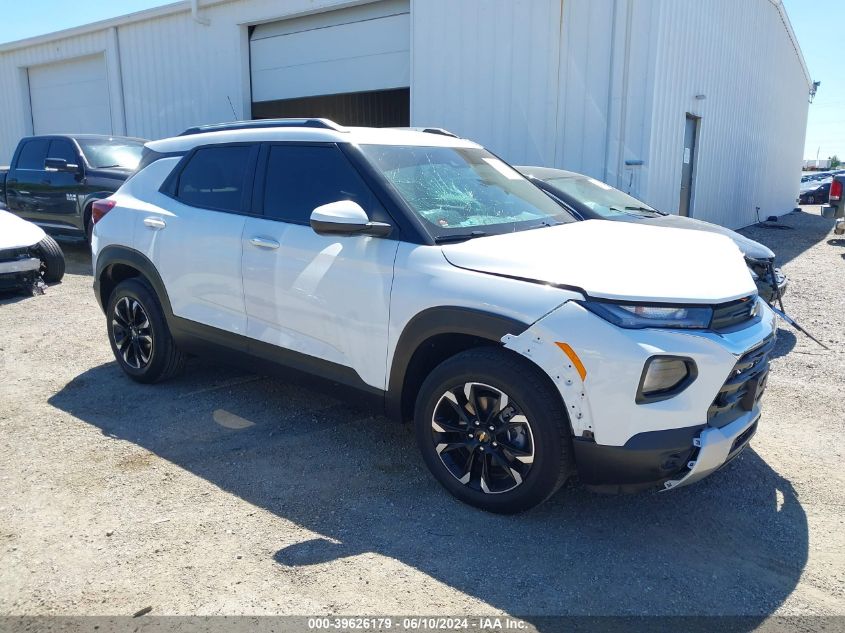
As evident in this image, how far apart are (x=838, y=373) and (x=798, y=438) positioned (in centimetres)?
157

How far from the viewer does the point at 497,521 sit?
3197mm

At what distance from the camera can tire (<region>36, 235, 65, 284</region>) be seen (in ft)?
27.4

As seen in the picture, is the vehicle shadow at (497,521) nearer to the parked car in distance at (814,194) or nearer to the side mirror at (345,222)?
the side mirror at (345,222)

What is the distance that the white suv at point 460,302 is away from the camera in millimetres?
2814

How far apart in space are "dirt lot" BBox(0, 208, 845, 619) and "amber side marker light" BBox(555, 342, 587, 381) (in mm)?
819

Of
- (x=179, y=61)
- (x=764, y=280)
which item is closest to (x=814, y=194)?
(x=179, y=61)

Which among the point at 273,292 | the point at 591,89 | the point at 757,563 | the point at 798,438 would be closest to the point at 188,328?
the point at 273,292

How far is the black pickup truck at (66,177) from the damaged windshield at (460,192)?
24.0 feet

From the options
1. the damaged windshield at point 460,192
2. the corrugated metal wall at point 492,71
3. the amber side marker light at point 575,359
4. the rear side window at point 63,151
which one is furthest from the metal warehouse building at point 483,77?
the amber side marker light at point 575,359

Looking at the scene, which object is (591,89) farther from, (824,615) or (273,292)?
(824,615)

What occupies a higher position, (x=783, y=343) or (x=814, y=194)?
(x=814, y=194)

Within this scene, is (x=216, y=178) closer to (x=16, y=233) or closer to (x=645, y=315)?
(x=645, y=315)

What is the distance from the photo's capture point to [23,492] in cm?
348

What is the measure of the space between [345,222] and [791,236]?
16329mm
